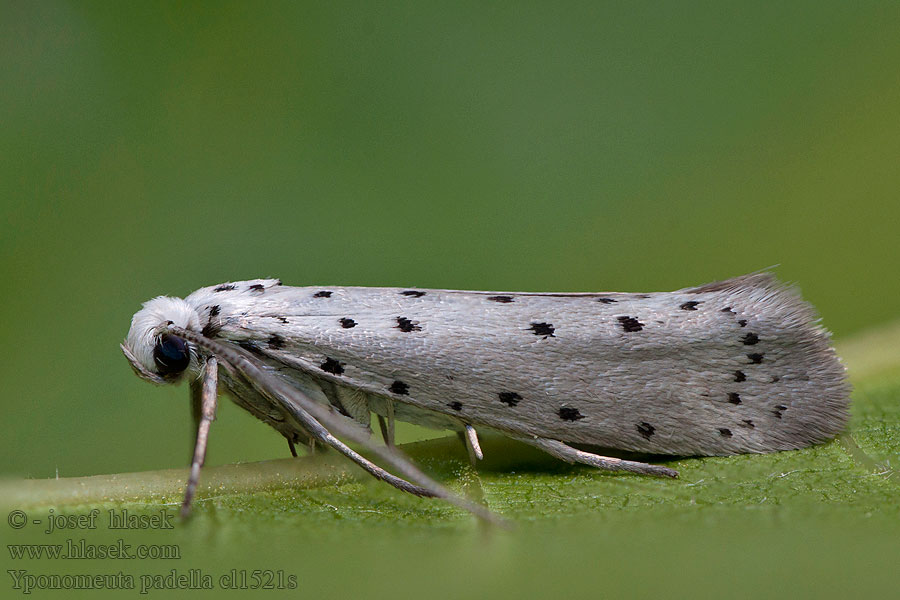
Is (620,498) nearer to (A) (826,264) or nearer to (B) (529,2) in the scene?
(A) (826,264)

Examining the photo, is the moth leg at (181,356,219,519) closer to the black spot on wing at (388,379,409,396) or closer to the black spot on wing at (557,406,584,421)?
the black spot on wing at (388,379,409,396)

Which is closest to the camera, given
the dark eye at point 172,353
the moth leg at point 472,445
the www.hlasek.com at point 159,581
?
the www.hlasek.com at point 159,581

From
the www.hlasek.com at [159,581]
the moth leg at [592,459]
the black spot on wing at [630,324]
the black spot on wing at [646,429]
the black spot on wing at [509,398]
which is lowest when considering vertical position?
the www.hlasek.com at [159,581]

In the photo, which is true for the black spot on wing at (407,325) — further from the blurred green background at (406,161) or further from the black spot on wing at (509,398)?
the blurred green background at (406,161)

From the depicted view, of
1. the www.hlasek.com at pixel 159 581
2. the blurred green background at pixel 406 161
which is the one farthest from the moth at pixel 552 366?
the blurred green background at pixel 406 161

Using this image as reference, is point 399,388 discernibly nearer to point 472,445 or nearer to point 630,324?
point 472,445
